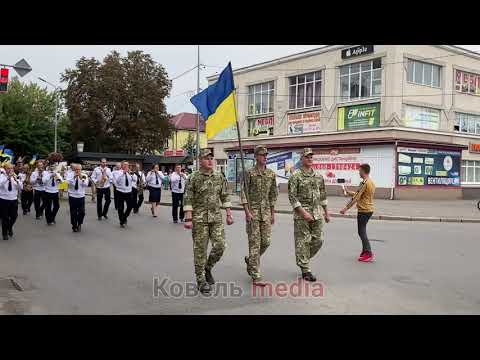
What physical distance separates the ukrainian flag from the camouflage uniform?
51.8 inches

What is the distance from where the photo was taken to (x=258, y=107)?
38.7m

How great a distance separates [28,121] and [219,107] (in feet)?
Result: 144

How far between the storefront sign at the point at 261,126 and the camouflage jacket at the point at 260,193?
30.7 metres

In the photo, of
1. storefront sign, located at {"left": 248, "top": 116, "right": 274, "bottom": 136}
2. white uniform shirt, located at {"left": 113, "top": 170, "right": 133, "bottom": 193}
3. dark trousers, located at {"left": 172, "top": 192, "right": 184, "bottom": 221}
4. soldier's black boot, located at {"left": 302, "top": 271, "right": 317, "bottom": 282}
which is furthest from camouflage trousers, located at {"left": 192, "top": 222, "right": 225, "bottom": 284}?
storefront sign, located at {"left": 248, "top": 116, "right": 274, "bottom": 136}

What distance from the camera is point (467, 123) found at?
1314 inches

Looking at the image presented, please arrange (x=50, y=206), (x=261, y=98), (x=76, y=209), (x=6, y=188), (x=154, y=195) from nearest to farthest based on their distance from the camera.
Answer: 1. (x=6, y=188)
2. (x=76, y=209)
3. (x=50, y=206)
4. (x=154, y=195)
5. (x=261, y=98)

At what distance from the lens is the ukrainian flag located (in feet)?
23.5

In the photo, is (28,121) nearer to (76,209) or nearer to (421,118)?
(421,118)

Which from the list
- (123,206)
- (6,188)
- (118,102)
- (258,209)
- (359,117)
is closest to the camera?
(258,209)

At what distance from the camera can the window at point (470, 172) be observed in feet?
107

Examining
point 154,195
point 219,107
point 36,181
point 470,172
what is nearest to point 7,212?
point 36,181

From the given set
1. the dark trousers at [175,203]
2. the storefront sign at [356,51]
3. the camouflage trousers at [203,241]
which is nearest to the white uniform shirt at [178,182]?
the dark trousers at [175,203]

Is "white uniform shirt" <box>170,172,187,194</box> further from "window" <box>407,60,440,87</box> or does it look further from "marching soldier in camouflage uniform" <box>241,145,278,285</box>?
"window" <box>407,60,440,87</box>
